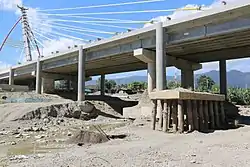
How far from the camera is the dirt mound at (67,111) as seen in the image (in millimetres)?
29219

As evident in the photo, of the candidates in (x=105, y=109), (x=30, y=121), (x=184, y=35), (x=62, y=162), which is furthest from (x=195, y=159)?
(x=105, y=109)

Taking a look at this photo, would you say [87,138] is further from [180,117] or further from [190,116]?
[190,116]

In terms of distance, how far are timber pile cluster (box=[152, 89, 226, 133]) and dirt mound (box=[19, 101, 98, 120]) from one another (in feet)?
46.0

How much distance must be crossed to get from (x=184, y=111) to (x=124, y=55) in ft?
63.4

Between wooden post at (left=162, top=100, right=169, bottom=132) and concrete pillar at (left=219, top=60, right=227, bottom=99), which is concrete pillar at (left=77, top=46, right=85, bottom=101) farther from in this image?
wooden post at (left=162, top=100, right=169, bottom=132)

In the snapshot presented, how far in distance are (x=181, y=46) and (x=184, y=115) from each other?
1288 cm

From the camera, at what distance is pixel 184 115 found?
60.5ft

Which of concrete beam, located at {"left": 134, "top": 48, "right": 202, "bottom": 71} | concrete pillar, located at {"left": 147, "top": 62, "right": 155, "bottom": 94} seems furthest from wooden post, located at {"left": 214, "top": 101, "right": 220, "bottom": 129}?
concrete beam, located at {"left": 134, "top": 48, "right": 202, "bottom": 71}

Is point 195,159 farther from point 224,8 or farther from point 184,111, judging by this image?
point 224,8

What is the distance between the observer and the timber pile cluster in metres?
17.7

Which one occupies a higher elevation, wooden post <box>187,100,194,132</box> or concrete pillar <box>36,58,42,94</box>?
concrete pillar <box>36,58,42,94</box>

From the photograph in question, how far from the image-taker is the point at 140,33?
30.4 meters

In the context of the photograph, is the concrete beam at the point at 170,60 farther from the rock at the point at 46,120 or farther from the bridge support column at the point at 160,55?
the rock at the point at 46,120

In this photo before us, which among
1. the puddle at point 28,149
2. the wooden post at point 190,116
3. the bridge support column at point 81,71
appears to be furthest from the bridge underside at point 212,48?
the puddle at point 28,149
